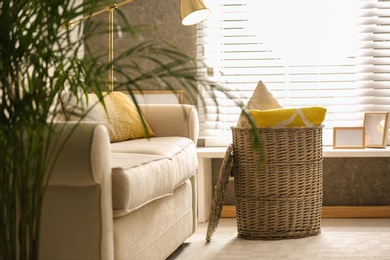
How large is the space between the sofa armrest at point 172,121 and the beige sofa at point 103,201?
2.54 feet

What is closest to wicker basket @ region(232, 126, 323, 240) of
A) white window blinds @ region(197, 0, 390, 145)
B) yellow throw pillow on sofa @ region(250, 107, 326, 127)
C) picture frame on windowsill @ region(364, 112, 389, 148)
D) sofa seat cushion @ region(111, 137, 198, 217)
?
A: yellow throw pillow on sofa @ region(250, 107, 326, 127)

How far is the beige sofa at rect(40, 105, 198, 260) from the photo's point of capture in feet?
8.18

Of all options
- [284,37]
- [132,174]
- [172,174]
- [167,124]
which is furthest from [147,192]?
[284,37]

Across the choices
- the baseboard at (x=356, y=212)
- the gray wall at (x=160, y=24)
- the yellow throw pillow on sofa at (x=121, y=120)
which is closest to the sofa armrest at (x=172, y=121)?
the yellow throw pillow on sofa at (x=121, y=120)

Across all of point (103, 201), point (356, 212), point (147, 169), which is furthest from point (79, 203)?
point (356, 212)

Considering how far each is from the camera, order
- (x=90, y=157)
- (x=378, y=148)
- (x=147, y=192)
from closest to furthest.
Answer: (x=90, y=157) < (x=147, y=192) < (x=378, y=148)

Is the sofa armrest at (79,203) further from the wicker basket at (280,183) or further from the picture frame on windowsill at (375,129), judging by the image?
the picture frame on windowsill at (375,129)

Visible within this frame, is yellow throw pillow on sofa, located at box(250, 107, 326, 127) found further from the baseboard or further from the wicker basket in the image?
the baseboard

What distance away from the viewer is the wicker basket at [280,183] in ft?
13.0

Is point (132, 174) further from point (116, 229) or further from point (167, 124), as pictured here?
point (167, 124)

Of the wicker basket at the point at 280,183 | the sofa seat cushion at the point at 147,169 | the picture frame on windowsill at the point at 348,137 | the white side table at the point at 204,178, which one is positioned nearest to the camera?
the sofa seat cushion at the point at 147,169

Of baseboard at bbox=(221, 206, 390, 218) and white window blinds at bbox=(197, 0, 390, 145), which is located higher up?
white window blinds at bbox=(197, 0, 390, 145)

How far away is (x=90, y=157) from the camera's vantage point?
8.10 feet

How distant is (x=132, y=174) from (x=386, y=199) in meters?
2.73
